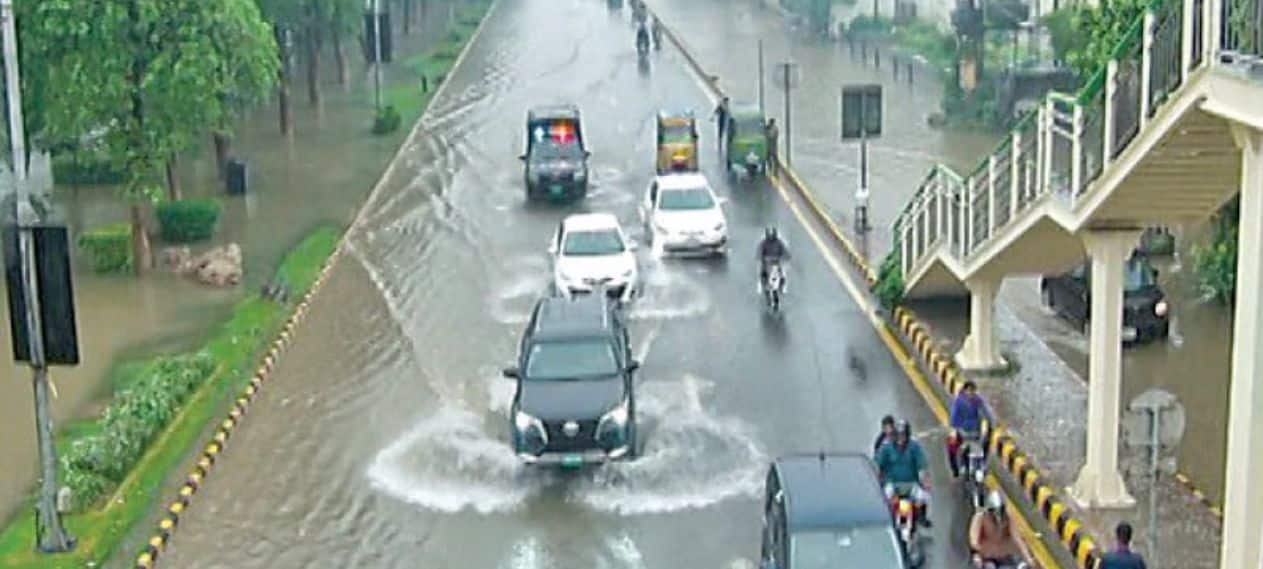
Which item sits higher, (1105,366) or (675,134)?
(675,134)

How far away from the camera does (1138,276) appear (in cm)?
2705

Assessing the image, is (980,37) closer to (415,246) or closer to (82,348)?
(415,246)

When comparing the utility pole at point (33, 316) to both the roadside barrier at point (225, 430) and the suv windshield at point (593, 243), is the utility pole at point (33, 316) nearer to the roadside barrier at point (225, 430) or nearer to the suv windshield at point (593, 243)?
the roadside barrier at point (225, 430)

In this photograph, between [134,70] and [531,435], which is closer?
[531,435]

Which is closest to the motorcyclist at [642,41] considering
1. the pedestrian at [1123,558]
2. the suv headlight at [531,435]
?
the suv headlight at [531,435]

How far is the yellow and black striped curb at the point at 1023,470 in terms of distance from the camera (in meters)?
18.4

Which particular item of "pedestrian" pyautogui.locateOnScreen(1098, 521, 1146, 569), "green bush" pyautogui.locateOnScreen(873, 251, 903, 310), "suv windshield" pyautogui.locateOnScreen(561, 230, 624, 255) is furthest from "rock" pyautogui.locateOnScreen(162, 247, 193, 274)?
"pedestrian" pyautogui.locateOnScreen(1098, 521, 1146, 569)

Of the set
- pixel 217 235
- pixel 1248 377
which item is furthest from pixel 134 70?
pixel 1248 377

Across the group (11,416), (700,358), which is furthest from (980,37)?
(11,416)

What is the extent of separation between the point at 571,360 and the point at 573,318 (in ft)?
3.81

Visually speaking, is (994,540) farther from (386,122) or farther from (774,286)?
(386,122)

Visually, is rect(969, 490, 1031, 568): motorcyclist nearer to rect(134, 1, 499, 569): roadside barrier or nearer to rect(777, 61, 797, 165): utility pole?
rect(134, 1, 499, 569): roadside barrier

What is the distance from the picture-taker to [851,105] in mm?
36625

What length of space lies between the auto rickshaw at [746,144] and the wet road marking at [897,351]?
108 cm
